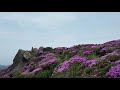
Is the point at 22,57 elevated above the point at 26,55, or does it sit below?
below

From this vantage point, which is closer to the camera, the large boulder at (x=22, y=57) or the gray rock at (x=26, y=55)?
the large boulder at (x=22, y=57)

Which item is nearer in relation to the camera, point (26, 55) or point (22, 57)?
point (22, 57)

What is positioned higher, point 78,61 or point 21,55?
point 21,55

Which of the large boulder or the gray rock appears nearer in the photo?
the large boulder
